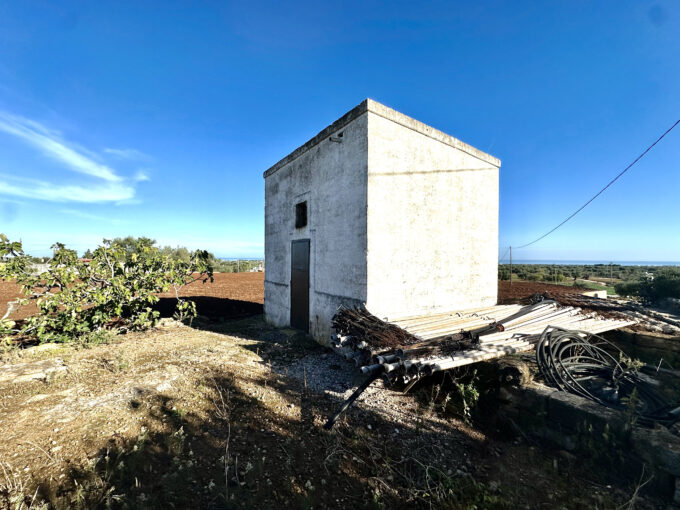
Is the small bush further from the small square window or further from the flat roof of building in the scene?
the flat roof of building

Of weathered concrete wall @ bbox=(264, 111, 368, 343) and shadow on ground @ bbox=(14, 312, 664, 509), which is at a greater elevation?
weathered concrete wall @ bbox=(264, 111, 368, 343)

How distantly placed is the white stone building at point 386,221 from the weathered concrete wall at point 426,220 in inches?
1.1

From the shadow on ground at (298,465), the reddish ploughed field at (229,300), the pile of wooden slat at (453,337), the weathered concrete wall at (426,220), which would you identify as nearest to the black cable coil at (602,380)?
the pile of wooden slat at (453,337)

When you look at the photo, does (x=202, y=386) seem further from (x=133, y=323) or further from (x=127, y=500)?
(x=133, y=323)

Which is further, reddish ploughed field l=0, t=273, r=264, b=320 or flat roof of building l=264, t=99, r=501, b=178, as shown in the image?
reddish ploughed field l=0, t=273, r=264, b=320

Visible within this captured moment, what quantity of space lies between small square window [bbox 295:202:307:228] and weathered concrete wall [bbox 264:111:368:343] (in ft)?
0.59

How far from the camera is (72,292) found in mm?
7152

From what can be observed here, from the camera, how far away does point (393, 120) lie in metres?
6.57

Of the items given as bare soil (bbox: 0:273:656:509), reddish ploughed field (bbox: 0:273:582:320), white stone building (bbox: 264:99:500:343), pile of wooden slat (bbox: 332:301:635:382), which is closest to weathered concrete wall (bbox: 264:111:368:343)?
white stone building (bbox: 264:99:500:343)

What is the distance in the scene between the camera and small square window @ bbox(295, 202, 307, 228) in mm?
8797

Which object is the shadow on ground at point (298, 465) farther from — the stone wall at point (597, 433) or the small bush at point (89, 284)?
the small bush at point (89, 284)

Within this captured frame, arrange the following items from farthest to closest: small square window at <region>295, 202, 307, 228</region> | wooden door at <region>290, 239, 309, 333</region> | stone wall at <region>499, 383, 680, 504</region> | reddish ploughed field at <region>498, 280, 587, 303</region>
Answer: reddish ploughed field at <region>498, 280, 587, 303</region>, small square window at <region>295, 202, 307, 228</region>, wooden door at <region>290, 239, 309, 333</region>, stone wall at <region>499, 383, 680, 504</region>

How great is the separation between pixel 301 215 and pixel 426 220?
13.2ft

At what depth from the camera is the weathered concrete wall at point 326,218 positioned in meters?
6.45
